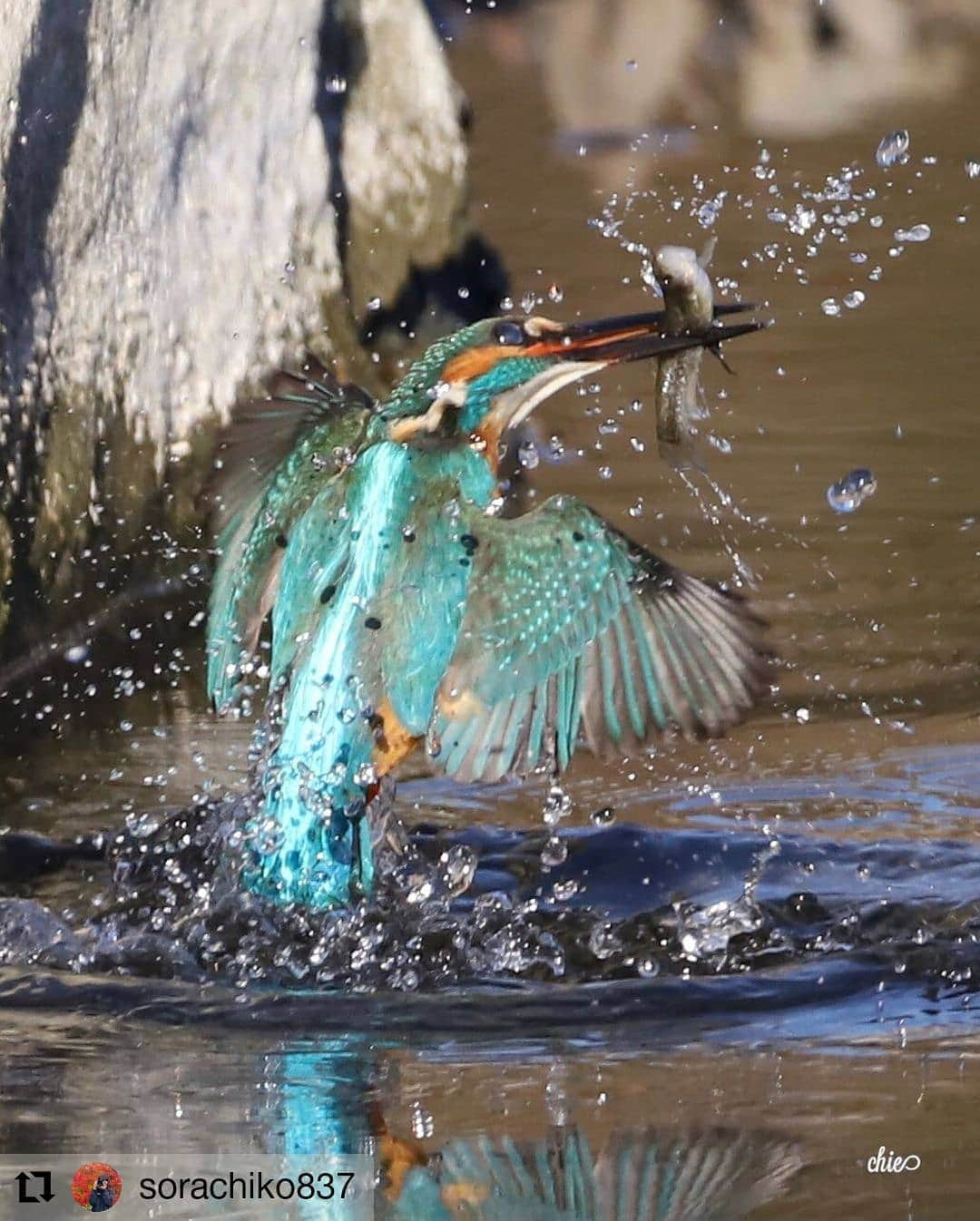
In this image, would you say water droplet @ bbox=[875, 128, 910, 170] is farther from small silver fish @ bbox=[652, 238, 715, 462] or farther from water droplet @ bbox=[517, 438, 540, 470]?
small silver fish @ bbox=[652, 238, 715, 462]

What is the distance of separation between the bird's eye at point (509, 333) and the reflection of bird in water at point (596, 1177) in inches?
49.7

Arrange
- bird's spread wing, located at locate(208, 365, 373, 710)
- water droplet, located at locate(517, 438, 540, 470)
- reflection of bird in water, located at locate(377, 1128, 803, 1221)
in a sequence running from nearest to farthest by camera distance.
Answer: reflection of bird in water, located at locate(377, 1128, 803, 1221) → bird's spread wing, located at locate(208, 365, 373, 710) → water droplet, located at locate(517, 438, 540, 470)

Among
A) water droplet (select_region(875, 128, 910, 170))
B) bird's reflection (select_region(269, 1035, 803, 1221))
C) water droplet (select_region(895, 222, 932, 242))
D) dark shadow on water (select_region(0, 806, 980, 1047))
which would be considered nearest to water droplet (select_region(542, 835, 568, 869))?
dark shadow on water (select_region(0, 806, 980, 1047))

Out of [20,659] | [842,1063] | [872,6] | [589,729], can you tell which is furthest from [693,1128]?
[872,6]

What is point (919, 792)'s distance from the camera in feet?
12.9

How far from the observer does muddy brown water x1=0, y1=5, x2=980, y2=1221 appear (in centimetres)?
253

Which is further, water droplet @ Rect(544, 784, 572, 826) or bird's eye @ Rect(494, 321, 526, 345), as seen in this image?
water droplet @ Rect(544, 784, 572, 826)

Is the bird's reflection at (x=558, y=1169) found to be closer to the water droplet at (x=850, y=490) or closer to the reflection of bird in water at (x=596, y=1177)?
the reflection of bird in water at (x=596, y=1177)

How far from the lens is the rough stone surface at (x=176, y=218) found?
4.66m

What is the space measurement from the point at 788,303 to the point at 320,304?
1.86 meters

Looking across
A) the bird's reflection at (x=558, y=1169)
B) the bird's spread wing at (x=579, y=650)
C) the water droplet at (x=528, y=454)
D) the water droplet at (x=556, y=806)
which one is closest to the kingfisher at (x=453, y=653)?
the bird's spread wing at (x=579, y=650)

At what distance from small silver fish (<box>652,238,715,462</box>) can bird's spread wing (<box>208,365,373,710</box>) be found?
16.8 inches

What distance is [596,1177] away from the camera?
2.32m

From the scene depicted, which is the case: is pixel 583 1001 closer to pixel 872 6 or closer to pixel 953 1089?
pixel 953 1089
